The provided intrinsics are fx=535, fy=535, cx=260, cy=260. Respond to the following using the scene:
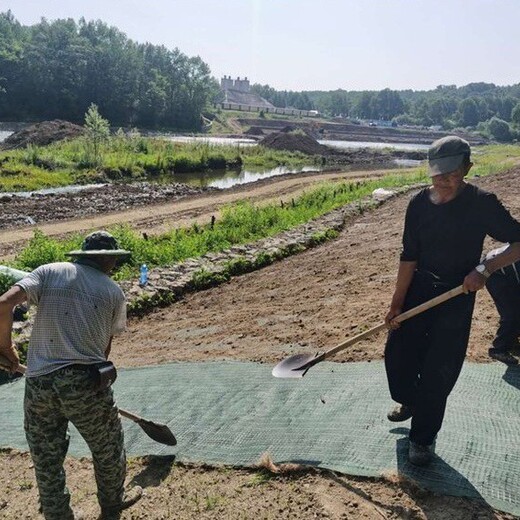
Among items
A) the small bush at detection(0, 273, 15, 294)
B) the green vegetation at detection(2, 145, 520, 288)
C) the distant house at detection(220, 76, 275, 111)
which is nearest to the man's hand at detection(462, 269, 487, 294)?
the small bush at detection(0, 273, 15, 294)

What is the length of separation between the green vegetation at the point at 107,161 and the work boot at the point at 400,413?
81.6ft

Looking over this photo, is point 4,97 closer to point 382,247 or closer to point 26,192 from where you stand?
point 26,192

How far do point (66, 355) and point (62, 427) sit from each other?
0.48 metres

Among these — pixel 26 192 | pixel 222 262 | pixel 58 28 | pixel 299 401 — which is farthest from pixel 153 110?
pixel 299 401

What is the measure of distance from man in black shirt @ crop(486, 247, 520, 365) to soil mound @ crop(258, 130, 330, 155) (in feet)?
165

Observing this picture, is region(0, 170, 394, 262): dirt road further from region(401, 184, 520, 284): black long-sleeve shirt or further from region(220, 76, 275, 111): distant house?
region(220, 76, 275, 111): distant house

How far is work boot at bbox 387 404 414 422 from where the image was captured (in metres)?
3.54

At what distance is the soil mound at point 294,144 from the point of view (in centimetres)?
5425

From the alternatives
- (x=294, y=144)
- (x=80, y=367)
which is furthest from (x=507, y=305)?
(x=294, y=144)

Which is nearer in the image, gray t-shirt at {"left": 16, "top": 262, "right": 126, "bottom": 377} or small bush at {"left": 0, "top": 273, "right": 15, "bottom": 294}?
gray t-shirt at {"left": 16, "top": 262, "right": 126, "bottom": 377}

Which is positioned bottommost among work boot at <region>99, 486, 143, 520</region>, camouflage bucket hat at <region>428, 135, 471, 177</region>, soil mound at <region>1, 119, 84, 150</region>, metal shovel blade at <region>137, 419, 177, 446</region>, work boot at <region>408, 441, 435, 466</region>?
work boot at <region>99, 486, 143, 520</region>

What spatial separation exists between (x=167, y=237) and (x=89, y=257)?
1180cm

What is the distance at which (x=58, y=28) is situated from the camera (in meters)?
92.5

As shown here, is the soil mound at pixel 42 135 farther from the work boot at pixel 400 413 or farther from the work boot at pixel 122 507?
the work boot at pixel 400 413
